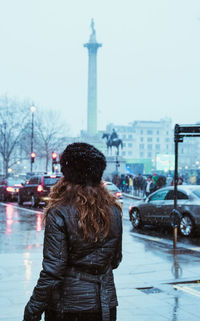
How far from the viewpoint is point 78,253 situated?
3131mm

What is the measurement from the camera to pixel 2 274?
8.46 m

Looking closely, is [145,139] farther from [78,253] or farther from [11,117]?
[78,253]

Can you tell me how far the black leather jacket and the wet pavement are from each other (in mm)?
3054

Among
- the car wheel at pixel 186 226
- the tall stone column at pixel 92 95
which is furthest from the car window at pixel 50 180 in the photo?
the tall stone column at pixel 92 95

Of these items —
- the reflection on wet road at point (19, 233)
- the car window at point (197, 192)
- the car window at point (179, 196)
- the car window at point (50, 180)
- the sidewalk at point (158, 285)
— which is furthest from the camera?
the car window at point (50, 180)

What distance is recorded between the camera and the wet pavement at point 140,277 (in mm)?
6363

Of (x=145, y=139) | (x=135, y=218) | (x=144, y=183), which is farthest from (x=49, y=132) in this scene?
(x=145, y=139)

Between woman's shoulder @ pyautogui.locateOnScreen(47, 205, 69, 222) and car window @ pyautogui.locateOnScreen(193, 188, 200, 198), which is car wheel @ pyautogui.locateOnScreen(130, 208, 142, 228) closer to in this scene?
car window @ pyautogui.locateOnScreen(193, 188, 200, 198)

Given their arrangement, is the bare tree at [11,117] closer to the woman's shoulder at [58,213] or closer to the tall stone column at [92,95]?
the tall stone column at [92,95]

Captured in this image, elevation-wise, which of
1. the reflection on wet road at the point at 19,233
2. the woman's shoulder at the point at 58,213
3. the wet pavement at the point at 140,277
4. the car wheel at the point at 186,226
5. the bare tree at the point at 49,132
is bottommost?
the reflection on wet road at the point at 19,233

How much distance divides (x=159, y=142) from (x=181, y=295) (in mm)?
162425

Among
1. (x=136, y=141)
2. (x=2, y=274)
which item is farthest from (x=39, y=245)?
(x=136, y=141)

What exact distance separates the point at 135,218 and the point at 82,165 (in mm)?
13787

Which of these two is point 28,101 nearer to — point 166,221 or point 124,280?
point 166,221
